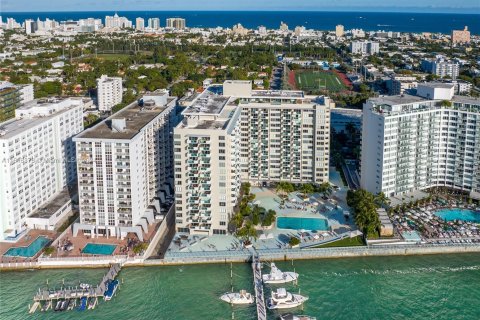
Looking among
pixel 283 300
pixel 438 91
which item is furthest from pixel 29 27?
pixel 283 300

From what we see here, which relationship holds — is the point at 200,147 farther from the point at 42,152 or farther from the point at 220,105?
the point at 42,152

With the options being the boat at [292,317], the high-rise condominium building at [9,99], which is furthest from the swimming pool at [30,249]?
the high-rise condominium building at [9,99]

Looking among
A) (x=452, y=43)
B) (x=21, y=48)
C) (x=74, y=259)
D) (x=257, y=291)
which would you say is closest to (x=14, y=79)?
(x=21, y=48)

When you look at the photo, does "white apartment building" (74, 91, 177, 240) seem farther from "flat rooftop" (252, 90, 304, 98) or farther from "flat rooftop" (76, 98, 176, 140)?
"flat rooftop" (252, 90, 304, 98)

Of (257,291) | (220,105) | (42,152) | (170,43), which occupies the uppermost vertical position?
(170,43)

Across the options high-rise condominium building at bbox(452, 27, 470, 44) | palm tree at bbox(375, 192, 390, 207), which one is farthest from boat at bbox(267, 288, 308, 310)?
high-rise condominium building at bbox(452, 27, 470, 44)
